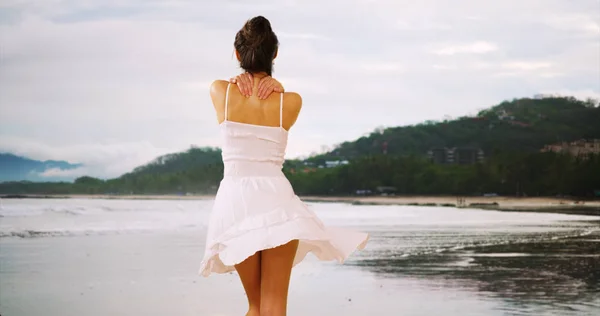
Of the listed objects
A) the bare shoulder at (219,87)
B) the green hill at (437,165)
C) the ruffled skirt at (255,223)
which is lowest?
the ruffled skirt at (255,223)

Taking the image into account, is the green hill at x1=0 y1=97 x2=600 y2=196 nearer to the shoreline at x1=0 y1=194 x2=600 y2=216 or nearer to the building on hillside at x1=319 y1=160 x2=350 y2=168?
the building on hillside at x1=319 y1=160 x2=350 y2=168

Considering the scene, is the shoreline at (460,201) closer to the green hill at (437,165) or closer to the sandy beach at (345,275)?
the green hill at (437,165)

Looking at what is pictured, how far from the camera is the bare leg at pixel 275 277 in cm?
255

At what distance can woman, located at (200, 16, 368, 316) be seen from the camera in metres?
2.50

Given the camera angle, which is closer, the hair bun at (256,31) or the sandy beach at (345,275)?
the hair bun at (256,31)

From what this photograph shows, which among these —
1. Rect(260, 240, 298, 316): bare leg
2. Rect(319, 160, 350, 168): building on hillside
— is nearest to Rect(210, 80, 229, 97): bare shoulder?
Rect(260, 240, 298, 316): bare leg

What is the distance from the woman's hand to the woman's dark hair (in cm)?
3

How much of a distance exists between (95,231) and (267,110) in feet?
34.5

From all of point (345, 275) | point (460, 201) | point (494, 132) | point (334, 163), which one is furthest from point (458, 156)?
point (345, 275)

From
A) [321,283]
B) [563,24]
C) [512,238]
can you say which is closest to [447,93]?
[563,24]

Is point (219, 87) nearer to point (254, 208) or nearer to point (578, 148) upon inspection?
point (254, 208)

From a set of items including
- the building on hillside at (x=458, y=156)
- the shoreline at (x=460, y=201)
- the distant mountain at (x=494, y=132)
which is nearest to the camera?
the shoreline at (x=460, y=201)

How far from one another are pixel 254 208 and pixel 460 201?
20318 millimetres

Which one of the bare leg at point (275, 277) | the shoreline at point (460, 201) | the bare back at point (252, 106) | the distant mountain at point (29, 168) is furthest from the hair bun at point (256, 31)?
the distant mountain at point (29, 168)
